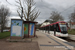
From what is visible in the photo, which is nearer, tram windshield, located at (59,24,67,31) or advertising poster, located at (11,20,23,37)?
advertising poster, located at (11,20,23,37)

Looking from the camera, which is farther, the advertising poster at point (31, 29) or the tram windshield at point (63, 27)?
the tram windshield at point (63, 27)

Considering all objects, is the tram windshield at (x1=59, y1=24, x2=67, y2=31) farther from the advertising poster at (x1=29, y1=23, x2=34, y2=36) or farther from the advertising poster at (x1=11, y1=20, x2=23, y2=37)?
the advertising poster at (x1=11, y1=20, x2=23, y2=37)

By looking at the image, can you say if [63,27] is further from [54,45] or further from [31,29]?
[54,45]

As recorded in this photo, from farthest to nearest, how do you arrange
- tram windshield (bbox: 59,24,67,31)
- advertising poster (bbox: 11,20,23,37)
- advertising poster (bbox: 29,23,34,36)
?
tram windshield (bbox: 59,24,67,31) → advertising poster (bbox: 29,23,34,36) → advertising poster (bbox: 11,20,23,37)

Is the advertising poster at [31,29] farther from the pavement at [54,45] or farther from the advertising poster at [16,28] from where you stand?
the pavement at [54,45]

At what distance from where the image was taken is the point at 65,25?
48.0ft

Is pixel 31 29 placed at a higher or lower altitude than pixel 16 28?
lower

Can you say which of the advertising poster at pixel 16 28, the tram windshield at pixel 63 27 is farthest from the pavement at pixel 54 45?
the tram windshield at pixel 63 27

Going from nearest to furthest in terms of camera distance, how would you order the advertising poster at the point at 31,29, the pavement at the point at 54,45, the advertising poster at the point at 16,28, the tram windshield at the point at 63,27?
the pavement at the point at 54,45
the advertising poster at the point at 16,28
the advertising poster at the point at 31,29
the tram windshield at the point at 63,27

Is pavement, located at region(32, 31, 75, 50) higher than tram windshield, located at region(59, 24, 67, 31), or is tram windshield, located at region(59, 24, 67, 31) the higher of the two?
tram windshield, located at region(59, 24, 67, 31)

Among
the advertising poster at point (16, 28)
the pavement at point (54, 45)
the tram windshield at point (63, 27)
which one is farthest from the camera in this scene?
the tram windshield at point (63, 27)

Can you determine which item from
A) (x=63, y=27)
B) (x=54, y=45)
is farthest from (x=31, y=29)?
(x=63, y=27)

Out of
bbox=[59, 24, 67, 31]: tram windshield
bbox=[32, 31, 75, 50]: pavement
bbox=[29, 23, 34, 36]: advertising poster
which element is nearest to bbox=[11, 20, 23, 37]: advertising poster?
bbox=[29, 23, 34, 36]: advertising poster

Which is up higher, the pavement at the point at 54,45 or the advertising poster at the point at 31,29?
the advertising poster at the point at 31,29
